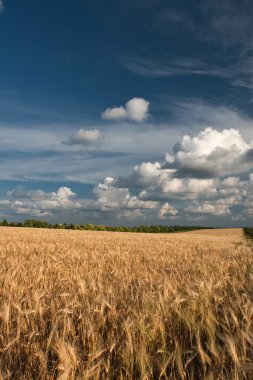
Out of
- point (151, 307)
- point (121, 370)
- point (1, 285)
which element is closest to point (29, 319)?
point (151, 307)

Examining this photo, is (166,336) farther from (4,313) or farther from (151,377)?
(4,313)

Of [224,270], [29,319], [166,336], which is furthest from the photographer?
Result: [224,270]

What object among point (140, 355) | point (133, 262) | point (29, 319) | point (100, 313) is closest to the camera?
point (140, 355)

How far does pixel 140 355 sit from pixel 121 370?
20 centimetres

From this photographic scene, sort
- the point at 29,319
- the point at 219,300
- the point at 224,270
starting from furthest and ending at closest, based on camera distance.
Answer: the point at 224,270, the point at 219,300, the point at 29,319

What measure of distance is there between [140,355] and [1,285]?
123 inches

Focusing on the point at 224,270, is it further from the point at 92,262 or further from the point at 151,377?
the point at 151,377

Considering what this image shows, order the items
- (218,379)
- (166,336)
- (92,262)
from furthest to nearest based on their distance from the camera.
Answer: (92,262) < (166,336) < (218,379)

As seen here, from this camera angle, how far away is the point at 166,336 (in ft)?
9.62

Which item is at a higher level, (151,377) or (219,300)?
(219,300)

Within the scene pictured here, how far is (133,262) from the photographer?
27.1 feet

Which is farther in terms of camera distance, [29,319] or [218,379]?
[29,319]

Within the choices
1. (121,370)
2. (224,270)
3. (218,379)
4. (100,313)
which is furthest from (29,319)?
(224,270)

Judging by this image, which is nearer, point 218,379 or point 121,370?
point 218,379
